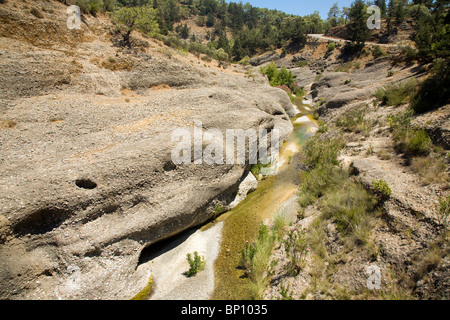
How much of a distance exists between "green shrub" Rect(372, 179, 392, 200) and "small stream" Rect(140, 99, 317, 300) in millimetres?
4042

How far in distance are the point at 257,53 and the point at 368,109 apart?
64078mm

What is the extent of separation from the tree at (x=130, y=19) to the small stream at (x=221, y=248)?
1966 centimetres

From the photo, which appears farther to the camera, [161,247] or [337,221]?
[161,247]

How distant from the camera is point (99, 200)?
9133 millimetres

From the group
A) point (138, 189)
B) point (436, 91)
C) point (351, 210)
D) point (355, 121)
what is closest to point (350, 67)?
point (355, 121)

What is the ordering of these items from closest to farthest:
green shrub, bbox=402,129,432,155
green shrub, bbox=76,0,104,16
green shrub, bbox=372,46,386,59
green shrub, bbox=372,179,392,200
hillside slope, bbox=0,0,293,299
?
hillside slope, bbox=0,0,293,299, green shrub, bbox=372,179,392,200, green shrub, bbox=402,129,432,155, green shrub, bbox=76,0,104,16, green shrub, bbox=372,46,386,59

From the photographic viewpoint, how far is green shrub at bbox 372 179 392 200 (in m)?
9.20

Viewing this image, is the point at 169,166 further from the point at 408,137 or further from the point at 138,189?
the point at 408,137

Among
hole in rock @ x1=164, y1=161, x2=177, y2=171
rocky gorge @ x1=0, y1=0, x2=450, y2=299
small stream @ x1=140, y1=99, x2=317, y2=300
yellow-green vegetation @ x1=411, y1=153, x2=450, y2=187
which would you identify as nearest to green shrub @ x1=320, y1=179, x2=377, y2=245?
rocky gorge @ x1=0, y1=0, x2=450, y2=299

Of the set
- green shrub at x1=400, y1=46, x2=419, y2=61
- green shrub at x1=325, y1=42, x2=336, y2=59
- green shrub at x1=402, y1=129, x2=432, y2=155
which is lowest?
green shrub at x1=402, y1=129, x2=432, y2=155

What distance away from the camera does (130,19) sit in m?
23.3

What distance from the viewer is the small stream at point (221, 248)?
27.7ft

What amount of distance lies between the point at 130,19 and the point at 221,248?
81.6 ft

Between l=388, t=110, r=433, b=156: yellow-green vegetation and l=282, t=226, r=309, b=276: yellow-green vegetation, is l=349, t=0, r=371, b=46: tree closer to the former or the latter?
l=388, t=110, r=433, b=156: yellow-green vegetation
